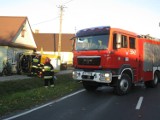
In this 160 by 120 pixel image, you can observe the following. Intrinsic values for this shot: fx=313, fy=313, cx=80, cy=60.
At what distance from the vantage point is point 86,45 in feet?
49.2

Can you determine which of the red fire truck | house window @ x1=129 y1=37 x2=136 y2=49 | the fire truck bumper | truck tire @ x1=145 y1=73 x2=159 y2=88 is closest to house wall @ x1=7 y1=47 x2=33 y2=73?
the red fire truck

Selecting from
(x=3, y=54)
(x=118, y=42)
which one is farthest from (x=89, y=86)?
(x=3, y=54)

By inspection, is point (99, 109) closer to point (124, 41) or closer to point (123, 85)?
point (123, 85)

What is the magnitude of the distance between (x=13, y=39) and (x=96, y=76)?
19.8 m

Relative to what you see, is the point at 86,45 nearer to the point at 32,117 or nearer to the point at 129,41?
the point at 129,41

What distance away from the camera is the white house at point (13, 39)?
3067 cm

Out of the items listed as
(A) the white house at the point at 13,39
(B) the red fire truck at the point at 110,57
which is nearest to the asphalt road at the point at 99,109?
(B) the red fire truck at the point at 110,57

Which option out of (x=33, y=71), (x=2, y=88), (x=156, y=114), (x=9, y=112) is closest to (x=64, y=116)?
(x=9, y=112)

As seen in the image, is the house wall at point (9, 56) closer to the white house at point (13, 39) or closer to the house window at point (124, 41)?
the white house at point (13, 39)

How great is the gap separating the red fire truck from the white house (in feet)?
52.7

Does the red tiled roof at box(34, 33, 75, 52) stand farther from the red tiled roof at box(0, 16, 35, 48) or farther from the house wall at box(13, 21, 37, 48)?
the red tiled roof at box(0, 16, 35, 48)

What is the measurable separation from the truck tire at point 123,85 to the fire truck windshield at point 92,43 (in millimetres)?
1872

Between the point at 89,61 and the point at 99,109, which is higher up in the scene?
the point at 89,61

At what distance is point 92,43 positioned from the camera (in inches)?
579
